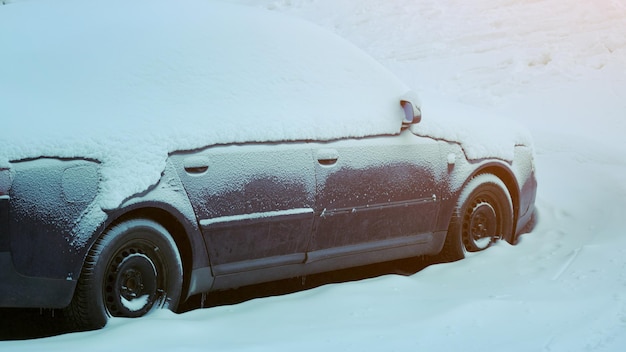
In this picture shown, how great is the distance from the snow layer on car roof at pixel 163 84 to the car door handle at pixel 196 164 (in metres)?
0.07

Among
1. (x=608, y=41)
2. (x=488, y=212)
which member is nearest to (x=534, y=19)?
(x=608, y=41)

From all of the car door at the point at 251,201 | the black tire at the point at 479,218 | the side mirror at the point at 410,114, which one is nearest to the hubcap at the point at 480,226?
the black tire at the point at 479,218

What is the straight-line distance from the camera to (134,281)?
4.48 meters

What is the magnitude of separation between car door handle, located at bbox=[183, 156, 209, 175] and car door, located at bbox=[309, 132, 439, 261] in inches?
28.7

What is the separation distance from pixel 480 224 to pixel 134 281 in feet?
8.68

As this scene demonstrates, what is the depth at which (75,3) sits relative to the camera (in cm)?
526

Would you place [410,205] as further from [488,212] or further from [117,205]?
[117,205]

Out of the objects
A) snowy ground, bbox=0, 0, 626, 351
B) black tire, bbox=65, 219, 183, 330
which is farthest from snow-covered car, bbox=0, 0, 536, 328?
snowy ground, bbox=0, 0, 626, 351

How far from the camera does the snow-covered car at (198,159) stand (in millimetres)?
4168

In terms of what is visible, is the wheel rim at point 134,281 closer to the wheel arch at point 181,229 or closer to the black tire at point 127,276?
the black tire at point 127,276

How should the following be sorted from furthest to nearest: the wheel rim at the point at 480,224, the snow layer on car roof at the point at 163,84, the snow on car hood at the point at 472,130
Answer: the wheel rim at the point at 480,224, the snow on car hood at the point at 472,130, the snow layer on car roof at the point at 163,84

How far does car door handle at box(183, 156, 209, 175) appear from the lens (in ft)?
14.9

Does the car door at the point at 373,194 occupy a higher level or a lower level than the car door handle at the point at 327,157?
lower

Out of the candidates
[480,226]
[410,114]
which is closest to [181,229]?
[410,114]
